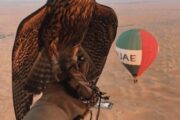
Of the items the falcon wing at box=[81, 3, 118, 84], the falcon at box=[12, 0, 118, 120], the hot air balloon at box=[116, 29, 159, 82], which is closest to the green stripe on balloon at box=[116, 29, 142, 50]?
the hot air balloon at box=[116, 29, 159, 82]

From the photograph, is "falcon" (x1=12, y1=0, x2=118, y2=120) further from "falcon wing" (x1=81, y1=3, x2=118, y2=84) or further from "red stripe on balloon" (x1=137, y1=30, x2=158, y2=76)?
"red stripe on balloon" (x1=137, y1=30, x2=158, y2=76)

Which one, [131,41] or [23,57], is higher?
[23,57]

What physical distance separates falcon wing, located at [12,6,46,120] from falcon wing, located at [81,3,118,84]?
10.0 inches

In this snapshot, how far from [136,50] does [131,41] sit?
15.0 inches

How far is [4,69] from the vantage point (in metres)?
15.3

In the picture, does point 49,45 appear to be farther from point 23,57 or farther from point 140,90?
point 140,90

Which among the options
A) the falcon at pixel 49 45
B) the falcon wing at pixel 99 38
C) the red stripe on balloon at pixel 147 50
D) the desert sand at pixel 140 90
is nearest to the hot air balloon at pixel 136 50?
the red stripe on balloon at pixel 147 50

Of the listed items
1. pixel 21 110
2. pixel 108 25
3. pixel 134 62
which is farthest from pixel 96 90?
pixel 134 62

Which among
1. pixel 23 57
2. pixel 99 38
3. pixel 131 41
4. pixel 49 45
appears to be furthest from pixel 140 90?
pixel 49 45

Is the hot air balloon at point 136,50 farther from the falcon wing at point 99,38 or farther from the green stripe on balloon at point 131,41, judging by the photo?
the falcon wing at point 99,38

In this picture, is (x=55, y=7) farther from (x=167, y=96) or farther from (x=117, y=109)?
(x=167, y=96)

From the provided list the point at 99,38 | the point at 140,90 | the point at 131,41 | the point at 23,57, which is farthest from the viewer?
the point at 140,90

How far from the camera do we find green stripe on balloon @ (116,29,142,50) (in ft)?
37.8

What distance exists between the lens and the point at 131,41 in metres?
11.7
